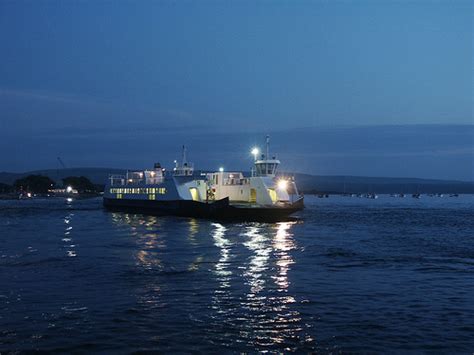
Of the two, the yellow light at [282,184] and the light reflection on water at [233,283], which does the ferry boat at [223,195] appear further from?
the light reflection on water at [233,283]

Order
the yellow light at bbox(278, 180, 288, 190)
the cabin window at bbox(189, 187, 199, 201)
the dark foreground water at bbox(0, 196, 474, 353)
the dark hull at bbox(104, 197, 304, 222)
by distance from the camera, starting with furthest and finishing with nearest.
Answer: the cabin window at bbox(189, 187, 199, 201) → the yellow light at bbox(278, 180, 288, 190) → the dark hull at bbox(104, 197, 304, 222) → the dark foreground water at bbox(0, 196, 474, 353)

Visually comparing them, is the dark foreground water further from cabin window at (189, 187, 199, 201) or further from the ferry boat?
cabin window at (189, 187, 199, 201)

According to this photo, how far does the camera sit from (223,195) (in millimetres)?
82875

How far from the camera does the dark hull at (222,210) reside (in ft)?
223

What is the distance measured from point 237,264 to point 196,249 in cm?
818

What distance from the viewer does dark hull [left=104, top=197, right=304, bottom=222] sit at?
68000mm

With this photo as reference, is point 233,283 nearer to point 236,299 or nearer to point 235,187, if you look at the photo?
point 236,299

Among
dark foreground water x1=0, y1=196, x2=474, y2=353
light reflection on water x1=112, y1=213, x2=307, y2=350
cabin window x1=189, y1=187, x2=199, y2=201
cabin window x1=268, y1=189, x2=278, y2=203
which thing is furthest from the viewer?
cabin window x1=189, y1=187, x2=199, y2=201

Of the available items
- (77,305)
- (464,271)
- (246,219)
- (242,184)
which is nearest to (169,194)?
(242,184)

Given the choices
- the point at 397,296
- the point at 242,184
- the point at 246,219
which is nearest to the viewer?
the point at 397,296

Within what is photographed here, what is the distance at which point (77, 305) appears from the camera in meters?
20.0

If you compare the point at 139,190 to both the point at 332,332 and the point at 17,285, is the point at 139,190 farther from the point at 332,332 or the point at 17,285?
the point at 332,332

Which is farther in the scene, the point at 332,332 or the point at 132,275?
the point at 132,275

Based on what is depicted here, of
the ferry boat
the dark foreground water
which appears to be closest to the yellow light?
the ferry boat
